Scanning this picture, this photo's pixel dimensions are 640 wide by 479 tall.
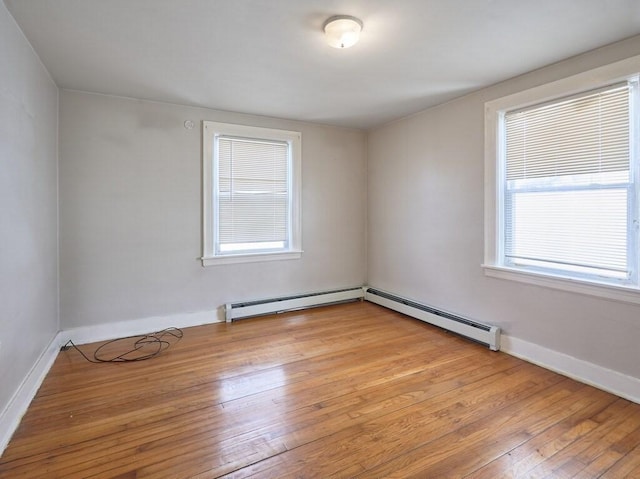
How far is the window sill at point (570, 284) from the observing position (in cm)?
234

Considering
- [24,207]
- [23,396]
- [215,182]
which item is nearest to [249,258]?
[215,182]

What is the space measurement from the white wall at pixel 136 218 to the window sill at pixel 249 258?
0.07 m

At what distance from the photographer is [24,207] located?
2.29 metres

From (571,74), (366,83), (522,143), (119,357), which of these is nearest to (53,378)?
(119,357)

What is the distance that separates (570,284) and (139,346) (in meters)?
3.76

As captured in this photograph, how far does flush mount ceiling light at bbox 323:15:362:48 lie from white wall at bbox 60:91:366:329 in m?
2.07

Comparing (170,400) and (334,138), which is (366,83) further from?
(170,400)

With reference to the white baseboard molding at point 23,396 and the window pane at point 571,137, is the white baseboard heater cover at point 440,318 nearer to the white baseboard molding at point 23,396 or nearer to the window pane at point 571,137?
the window pane at point 571,137

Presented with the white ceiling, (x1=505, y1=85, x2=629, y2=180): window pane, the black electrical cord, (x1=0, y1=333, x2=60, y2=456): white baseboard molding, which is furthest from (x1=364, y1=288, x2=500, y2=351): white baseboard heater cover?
(x1=0, y1=333, x2=60, y2=456): white baseboard molding

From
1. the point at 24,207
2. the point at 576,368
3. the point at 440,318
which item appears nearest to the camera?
the point at 24,207

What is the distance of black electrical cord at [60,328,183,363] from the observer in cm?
299

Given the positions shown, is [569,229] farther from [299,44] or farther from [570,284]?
[299,44]

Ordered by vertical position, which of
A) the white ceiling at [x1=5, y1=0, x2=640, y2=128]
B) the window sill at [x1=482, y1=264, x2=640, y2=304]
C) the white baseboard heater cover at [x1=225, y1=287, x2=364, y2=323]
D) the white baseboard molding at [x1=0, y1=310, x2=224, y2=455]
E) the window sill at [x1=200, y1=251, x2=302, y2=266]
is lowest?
the white baseboard molding at [x1=0, y1=310, x2=224, y2=455]

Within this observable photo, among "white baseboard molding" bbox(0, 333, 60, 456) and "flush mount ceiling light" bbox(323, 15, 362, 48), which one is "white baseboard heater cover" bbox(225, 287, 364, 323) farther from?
"flush mount ceiling light" bbox(323, 15, 362, 48)
